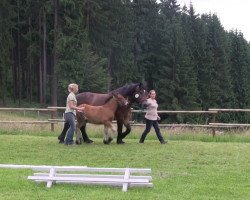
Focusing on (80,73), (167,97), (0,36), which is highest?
(0,36)

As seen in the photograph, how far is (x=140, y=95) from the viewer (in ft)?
46.4

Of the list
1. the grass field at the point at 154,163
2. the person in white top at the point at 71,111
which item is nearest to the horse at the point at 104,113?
the person in white top at the point at 71,111

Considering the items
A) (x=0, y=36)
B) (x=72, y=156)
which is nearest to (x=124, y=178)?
(x=72, y=156)

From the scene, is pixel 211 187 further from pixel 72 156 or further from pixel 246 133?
pixel 246 133

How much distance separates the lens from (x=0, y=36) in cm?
4712

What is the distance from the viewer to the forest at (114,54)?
46000 millimetres

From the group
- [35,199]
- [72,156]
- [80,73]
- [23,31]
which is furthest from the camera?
[23,31]

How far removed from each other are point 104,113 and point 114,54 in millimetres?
46012

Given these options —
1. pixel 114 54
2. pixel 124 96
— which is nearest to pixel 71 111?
pixel 124 96

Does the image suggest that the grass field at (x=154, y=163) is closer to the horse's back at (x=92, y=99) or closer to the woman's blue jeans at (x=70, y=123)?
the woman's blue jeans at (x=70, y=123)

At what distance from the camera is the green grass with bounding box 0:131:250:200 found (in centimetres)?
807

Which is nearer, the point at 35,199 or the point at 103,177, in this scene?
the point at 35,199

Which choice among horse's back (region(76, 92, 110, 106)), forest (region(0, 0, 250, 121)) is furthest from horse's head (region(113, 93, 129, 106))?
forest (region(0, 0, 250, 121))

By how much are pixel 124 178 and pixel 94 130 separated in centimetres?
990
